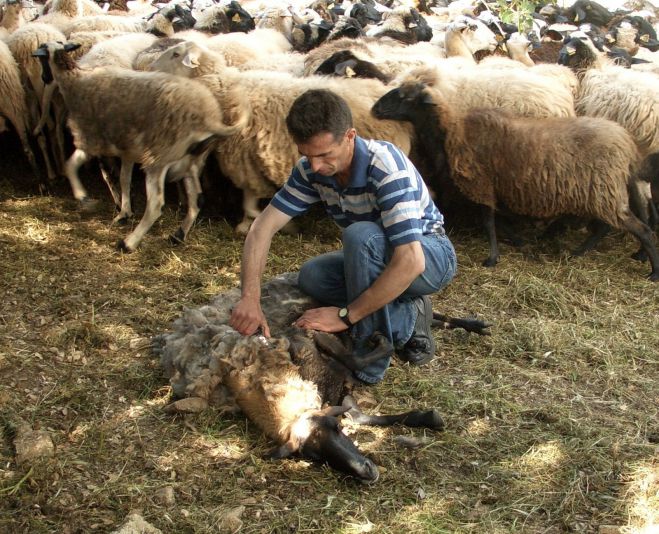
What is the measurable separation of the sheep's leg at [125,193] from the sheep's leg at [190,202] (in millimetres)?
419

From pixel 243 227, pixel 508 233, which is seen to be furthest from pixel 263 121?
pixel 508 233

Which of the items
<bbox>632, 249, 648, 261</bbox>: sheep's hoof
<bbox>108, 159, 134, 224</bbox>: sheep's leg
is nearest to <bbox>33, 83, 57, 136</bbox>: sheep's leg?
<bbox>108, 159, 134, 224</bbox>: sheep's leg

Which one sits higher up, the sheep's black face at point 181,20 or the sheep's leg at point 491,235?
the sheep's black face at point 181,20

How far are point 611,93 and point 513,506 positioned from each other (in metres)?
4.55

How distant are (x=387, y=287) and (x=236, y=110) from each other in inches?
108

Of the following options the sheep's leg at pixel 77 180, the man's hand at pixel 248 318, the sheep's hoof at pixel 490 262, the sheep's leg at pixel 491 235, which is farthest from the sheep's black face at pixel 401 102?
the man's hand at pixel 248 318

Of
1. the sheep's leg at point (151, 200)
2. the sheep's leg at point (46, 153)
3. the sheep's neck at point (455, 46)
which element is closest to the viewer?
the sheep's leg at point (151, 200)

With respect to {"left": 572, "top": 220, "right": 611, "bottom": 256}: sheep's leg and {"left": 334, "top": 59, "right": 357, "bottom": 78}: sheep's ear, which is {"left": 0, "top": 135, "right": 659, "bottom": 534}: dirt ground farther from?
{"left": 334, "top": 59, "right": 357, "bottom": 78}: sheep's ear

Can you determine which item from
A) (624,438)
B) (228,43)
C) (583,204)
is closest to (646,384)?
(624,438)

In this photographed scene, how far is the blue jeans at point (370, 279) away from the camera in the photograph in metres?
3.46

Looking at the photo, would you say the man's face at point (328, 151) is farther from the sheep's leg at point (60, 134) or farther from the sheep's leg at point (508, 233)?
the sheep's leg at point (60, 134)

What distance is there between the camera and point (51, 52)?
577 cm

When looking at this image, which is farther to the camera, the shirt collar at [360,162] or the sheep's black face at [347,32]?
the sheep's black face at [347,32]

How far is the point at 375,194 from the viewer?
3.38 meters
